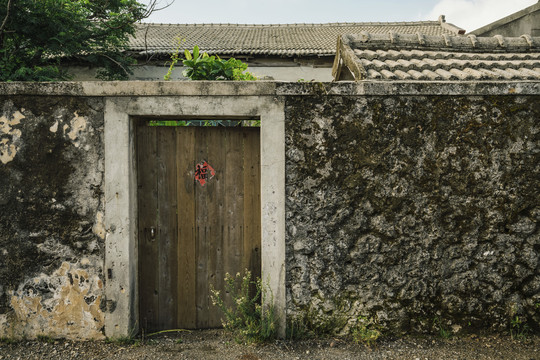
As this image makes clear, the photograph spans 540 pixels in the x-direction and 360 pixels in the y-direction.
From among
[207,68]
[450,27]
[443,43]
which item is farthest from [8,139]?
[450,27]

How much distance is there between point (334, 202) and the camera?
10.1ft

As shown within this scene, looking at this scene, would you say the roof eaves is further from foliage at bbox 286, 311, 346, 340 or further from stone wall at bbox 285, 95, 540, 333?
foliage at bbox 286, 311, 346, 340

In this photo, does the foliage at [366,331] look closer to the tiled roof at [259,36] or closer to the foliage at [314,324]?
the foliage at [314,324]

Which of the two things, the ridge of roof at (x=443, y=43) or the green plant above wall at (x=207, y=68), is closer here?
the green plant above wall at (x=207, y=68)

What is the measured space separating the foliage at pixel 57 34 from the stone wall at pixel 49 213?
4.13 m

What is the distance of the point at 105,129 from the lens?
9.97 feet

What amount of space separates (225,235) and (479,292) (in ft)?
7.12

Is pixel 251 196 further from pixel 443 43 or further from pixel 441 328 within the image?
pixel 443 43

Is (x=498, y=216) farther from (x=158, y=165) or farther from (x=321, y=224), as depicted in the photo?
(x=158, y=165)

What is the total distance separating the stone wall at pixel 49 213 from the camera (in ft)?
9.93

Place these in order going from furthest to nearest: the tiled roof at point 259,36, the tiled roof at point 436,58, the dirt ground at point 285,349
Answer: the tiled roof at point 259,36 < the tiled roof at point 436,58 < the dirt ground at point 285,349

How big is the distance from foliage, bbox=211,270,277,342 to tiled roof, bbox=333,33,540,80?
7.01 ft

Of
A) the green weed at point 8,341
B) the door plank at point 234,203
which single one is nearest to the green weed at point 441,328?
the door plank at point 234,203

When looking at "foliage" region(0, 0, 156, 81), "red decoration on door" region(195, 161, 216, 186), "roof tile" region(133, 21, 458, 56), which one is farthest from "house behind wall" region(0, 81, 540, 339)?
"roof tile" region(133, 21, 458, 56)
